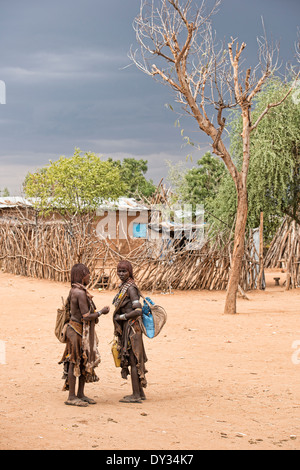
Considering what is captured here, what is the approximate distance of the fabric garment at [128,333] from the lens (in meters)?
5.15

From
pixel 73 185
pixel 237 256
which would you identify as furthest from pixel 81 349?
pixel 73 185

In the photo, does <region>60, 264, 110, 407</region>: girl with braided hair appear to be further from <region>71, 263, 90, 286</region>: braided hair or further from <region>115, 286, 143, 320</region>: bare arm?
<region>115, 286, 143, 320</region>: bare arm

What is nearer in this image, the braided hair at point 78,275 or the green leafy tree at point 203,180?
the braided hair at point 78,275

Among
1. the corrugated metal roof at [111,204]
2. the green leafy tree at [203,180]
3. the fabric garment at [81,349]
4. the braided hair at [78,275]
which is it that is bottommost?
the fabric garment at [81,349]

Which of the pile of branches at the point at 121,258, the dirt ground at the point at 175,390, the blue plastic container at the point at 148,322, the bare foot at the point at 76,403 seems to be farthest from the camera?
the pile of branches at the point at 121,258

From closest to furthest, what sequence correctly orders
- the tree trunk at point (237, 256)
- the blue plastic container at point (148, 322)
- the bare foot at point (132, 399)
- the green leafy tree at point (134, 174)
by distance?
the bare foot at point (132, 399) → the blue plastic container at point (148, 322) → the tree trunk at point (237, 256) → the green leafy tree at point (134, 174)

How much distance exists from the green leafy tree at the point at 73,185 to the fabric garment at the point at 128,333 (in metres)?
16.7

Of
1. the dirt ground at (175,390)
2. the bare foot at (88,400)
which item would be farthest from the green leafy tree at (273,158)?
the bare foot at (88,400)

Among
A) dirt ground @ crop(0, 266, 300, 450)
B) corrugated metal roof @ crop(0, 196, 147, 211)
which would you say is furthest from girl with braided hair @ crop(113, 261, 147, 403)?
corrugated metal roof @ crop(0, 196, 147, 211)

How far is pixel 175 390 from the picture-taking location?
5758 millimetres

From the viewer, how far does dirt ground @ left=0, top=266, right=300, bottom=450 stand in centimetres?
405

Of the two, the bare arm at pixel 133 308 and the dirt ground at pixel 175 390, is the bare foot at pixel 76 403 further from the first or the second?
the bare arm at pixel 133 308

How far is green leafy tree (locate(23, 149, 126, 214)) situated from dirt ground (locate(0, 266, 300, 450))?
11.2 meters
